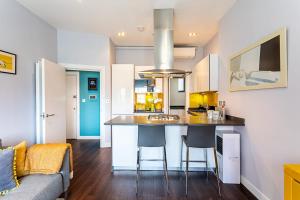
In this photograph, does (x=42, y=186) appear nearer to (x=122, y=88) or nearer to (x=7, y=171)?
(x=7, y=171)

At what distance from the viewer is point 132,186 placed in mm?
2713

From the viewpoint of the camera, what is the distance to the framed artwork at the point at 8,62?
269 centimetres

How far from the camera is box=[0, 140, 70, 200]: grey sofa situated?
1.69 metres

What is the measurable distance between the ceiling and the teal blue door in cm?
159

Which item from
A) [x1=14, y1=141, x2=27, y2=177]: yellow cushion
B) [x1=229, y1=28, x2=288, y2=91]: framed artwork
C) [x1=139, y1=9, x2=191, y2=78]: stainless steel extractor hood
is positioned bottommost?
[x1=14, y1=141, x2=27, y2=177]: yellow cushion

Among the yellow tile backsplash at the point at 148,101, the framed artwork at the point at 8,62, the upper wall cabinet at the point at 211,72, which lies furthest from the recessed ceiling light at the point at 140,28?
the framed artwork at the point at 8,62

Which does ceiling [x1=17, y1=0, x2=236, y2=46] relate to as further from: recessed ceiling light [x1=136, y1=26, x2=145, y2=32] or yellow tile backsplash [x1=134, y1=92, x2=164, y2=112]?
yellow tile backsplash [x1=134, y1=92, x2=164, y2=112]

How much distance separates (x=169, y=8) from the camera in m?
3.17

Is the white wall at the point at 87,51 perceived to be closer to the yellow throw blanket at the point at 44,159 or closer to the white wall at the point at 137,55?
the white wall at the point at 137,55


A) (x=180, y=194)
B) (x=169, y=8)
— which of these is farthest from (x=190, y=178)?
(x=169, y=8)

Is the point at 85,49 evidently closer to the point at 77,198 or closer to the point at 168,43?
the point at 168,43

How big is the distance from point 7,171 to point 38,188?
329 mm

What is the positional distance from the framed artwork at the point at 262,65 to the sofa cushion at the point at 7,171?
9.11ft

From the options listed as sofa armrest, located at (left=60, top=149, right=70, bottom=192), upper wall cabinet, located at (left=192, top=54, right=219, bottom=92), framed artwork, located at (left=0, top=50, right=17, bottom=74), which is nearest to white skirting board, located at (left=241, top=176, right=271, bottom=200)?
upper wall cabinet, located at (left=192, top=54, right=219, bottom=92)
